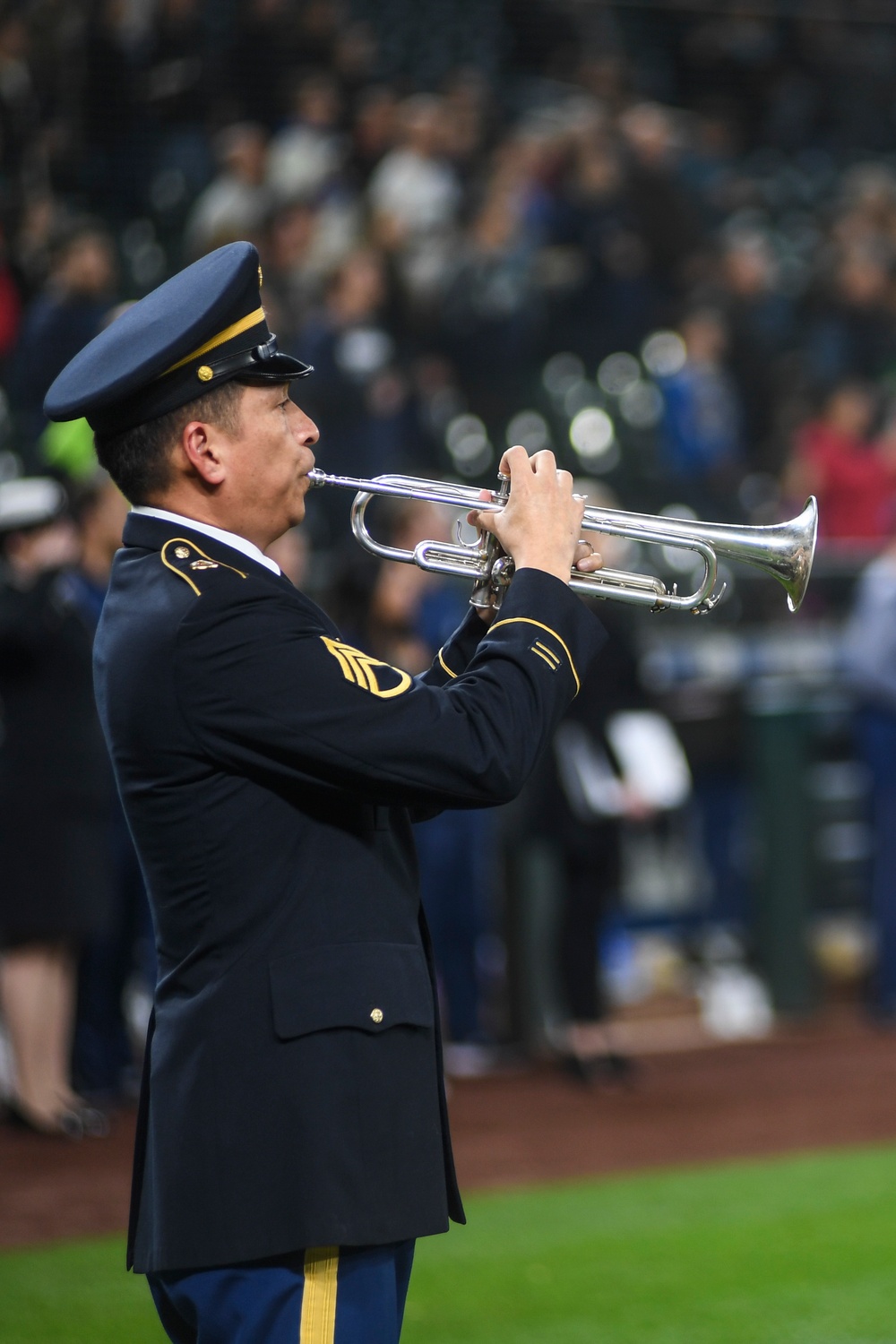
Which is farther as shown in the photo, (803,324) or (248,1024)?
(803,324)

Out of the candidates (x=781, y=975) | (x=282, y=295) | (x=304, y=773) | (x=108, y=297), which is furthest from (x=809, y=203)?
(x=304, y=773)

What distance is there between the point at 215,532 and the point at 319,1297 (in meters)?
0.94

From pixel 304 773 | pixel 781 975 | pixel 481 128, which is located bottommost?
pixel 781 975

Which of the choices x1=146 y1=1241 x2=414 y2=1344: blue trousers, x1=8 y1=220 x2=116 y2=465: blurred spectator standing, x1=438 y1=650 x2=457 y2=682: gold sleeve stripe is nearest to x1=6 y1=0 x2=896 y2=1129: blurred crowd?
x1=8 y1=220 x2=116 y2=465: blurred spectator standing

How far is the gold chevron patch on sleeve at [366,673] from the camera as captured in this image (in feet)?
6.77

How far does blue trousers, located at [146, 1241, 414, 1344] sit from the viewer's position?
6.69ft

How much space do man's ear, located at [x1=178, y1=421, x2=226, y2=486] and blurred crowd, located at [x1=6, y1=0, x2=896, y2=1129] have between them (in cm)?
459

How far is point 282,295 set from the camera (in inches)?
398

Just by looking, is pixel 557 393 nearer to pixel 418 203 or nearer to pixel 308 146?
pixel 418 203

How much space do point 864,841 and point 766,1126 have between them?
278cm

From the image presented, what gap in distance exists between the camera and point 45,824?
6160 mm

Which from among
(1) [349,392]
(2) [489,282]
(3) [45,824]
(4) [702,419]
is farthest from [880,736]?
(2) [489,282]

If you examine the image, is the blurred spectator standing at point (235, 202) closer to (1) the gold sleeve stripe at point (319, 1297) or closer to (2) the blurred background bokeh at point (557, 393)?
(2) the blurred background bokeh at point (557, 393)

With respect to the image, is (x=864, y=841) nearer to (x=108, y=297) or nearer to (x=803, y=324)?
(x=108, y=297)
